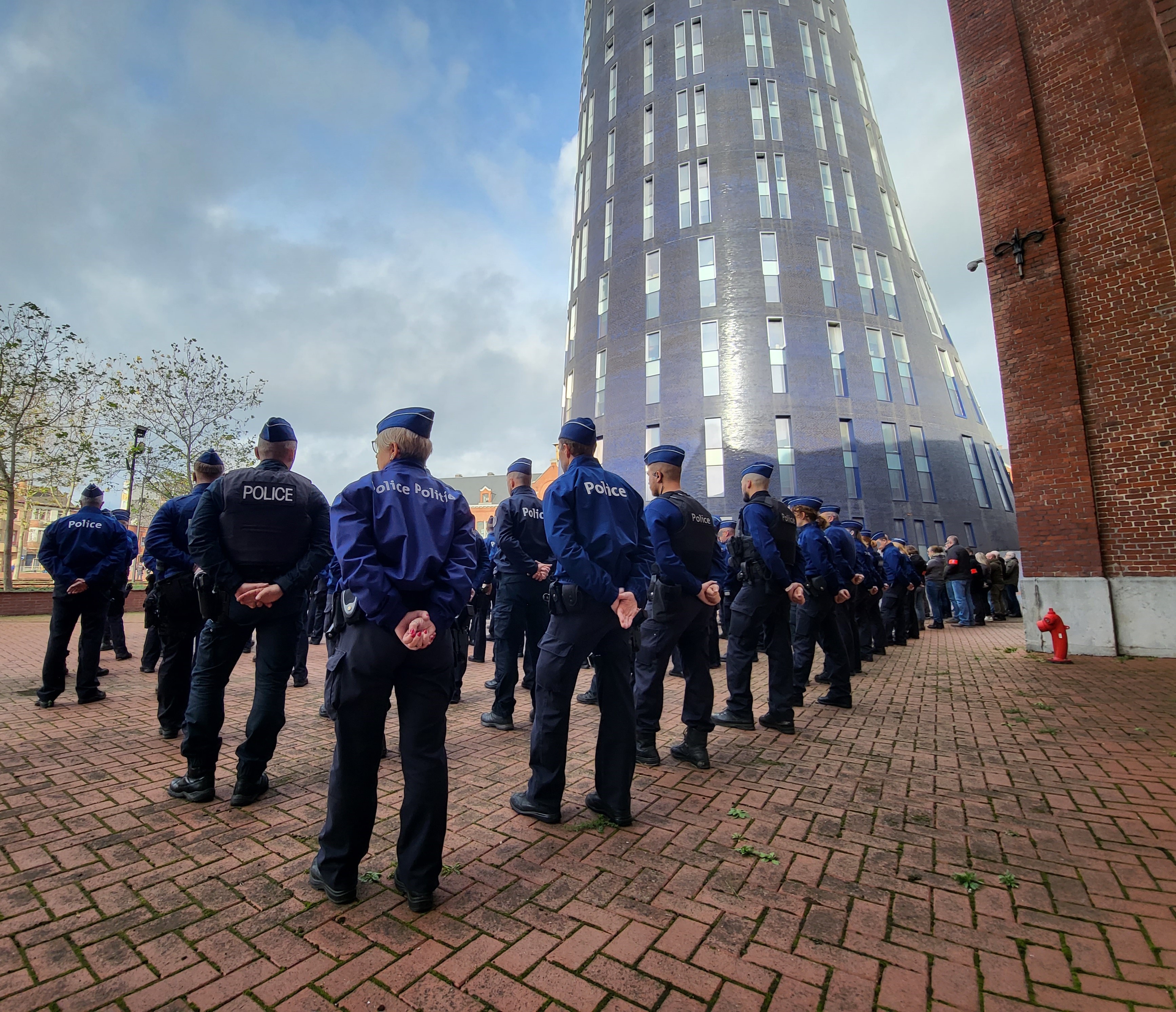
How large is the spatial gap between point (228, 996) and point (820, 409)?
27.3 metres

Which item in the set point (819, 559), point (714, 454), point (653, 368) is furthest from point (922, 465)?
point (819, 559)

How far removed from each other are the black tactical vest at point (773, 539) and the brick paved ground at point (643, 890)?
1.59 metres

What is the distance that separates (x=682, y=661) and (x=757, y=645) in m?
1.50

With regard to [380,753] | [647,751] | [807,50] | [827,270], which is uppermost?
[807,50]

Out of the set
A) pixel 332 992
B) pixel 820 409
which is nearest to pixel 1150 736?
pixel 332 992

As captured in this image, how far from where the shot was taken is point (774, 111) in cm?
2906

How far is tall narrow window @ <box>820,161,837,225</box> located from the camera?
28.1m

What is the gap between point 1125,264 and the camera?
9203mm

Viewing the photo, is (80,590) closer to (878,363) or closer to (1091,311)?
(1091,311)

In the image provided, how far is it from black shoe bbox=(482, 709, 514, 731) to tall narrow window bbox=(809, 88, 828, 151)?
33.4m

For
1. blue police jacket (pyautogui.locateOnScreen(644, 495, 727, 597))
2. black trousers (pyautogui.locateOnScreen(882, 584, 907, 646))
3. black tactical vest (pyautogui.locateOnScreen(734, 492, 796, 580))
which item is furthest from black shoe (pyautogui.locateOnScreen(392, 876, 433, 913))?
black trousers (pyautogui.locateOnScreen(882, 584, 907, 646))

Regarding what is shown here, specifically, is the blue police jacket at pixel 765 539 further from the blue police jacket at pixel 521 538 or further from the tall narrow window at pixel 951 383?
the tall narrow window at pixel 951 383

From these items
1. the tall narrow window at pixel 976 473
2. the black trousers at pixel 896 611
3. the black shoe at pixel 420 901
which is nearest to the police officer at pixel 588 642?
the black shoe at pixel 420 901

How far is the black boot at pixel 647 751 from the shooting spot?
4.35 m
